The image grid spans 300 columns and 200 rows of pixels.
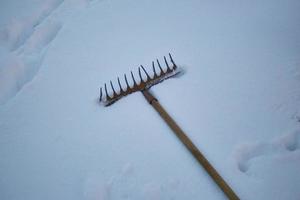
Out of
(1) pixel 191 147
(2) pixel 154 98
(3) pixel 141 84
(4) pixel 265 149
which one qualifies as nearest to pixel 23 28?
(3) pixel 141 84

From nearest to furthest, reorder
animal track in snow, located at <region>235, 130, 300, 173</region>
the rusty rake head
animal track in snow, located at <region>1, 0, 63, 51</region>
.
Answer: animal track in snow, located at <region>235, 130, 300, 173</region>
the rusty rake head
animal track in snow, located at <region>1, 0, 63, 51</region>

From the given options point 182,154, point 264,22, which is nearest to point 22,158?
point 182,154

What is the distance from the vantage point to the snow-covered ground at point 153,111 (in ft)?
7.00

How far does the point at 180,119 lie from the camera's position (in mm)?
2533

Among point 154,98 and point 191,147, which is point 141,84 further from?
point 191,147

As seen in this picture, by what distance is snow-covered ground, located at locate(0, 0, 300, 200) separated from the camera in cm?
213

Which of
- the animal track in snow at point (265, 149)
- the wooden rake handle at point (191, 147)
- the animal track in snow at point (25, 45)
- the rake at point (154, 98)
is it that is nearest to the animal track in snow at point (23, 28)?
the animal track in snow at point (25, 45)

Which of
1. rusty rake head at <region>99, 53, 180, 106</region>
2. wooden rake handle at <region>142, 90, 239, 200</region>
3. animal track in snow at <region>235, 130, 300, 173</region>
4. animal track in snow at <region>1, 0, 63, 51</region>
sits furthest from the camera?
animal track in snow at <region>1, 0, 63, 51</region>

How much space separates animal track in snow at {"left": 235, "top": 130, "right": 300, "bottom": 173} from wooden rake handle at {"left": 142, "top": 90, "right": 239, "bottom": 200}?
263 millimetres

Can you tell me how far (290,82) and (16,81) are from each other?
3074mm

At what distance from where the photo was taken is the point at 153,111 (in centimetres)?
269

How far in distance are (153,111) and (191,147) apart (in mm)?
658

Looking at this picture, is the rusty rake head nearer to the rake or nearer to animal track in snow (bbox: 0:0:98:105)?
the rake

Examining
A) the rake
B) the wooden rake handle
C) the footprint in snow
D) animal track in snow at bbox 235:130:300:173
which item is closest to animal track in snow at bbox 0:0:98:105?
the footprint in snow
